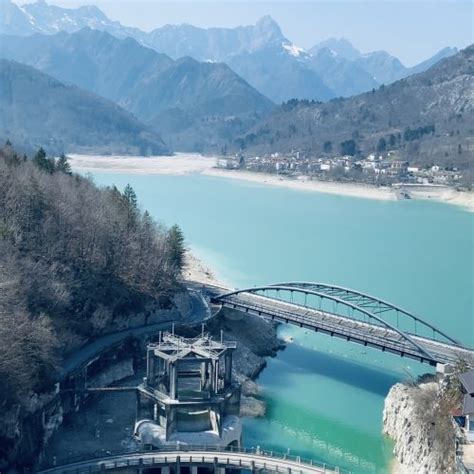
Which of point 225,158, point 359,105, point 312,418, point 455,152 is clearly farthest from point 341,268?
point 359,105

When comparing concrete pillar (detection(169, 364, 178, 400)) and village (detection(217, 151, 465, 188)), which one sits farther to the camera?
village (detection(217, 151, 465, 188))

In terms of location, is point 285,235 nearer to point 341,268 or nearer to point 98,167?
point 341,268

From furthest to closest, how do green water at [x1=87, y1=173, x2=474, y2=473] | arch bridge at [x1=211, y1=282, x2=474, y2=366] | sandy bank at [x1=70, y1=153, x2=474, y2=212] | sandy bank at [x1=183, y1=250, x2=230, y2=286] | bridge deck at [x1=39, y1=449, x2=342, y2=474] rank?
sandy bank at [x1=70, y1=153, x2=474, y2=212] < sandy bank at [x1=183, y1=250, x2=230, y2=286] < arch bridge at [x1=211, y1=282, x2=474, y2=366] < green water at [x1=87, y1=173, x2=474, y2=473] < bridge deck at [x1=39, y1=449, x2=342, y2=474]

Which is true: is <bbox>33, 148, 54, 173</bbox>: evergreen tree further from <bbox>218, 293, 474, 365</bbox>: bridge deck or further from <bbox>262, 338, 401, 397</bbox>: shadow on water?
<bbox>262, 338, 401, 397</bbox>: shadow on water

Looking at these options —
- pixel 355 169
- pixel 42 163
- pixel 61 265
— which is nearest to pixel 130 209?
pixel 42 163

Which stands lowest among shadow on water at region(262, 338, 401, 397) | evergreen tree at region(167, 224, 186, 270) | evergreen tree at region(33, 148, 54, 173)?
shadow on water at region(262, 338, 401, 397)

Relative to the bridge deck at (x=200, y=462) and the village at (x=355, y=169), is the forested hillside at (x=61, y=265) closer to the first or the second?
the bridge deck at (x=200, y=462)

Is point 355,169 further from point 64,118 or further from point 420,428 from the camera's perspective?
point 420,428

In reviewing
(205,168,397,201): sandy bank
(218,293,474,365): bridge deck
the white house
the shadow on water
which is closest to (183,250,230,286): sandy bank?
(218,293,474,365): bridge deck
